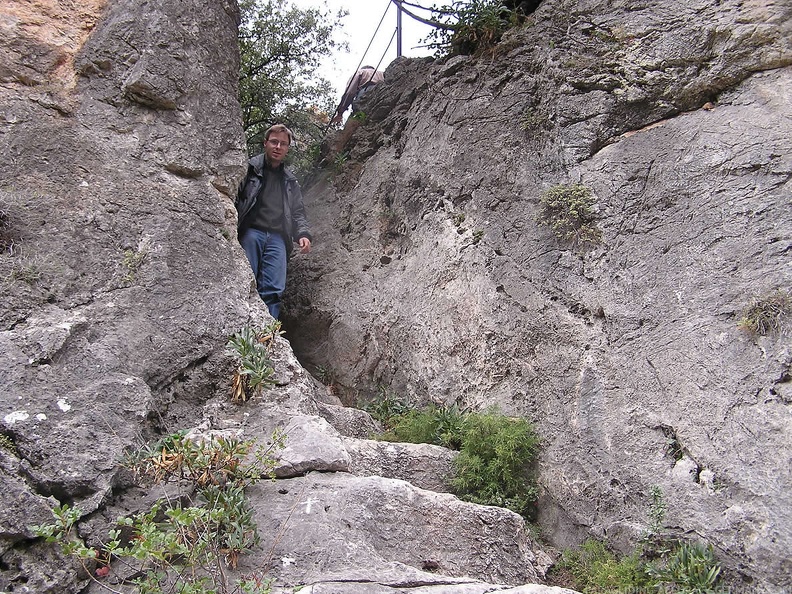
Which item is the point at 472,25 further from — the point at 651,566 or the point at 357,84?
the point at 651,566

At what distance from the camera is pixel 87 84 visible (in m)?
6.06

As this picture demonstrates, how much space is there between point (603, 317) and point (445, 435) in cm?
164

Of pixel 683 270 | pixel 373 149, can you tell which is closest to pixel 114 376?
pixel 683 270

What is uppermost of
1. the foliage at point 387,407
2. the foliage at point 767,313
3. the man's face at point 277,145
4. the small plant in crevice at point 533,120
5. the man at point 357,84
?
the man at point 357,84

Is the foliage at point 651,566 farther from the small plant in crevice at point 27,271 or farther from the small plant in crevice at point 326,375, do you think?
the small plant in crevice at point 27,271

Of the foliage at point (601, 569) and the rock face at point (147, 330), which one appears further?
the foliage at point (601, 569)

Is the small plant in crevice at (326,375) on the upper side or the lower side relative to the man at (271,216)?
lower

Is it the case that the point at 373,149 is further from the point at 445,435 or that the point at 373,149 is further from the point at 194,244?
the point at 445,435

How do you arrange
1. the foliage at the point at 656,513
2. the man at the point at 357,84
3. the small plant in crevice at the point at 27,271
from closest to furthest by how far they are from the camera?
the foliage at the point at 656,513 < the small plant in crevice at the point at 27,271 < the man at the point at 357,84

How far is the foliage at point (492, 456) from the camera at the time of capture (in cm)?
523

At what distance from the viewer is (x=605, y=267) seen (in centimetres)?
574

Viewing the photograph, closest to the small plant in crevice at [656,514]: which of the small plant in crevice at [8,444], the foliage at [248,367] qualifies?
the foliage at [248,367]

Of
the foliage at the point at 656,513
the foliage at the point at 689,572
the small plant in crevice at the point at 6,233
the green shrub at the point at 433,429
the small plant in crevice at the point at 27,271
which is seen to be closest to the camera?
the foliage at the point at 689,572

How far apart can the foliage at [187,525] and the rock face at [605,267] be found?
2433 mm
